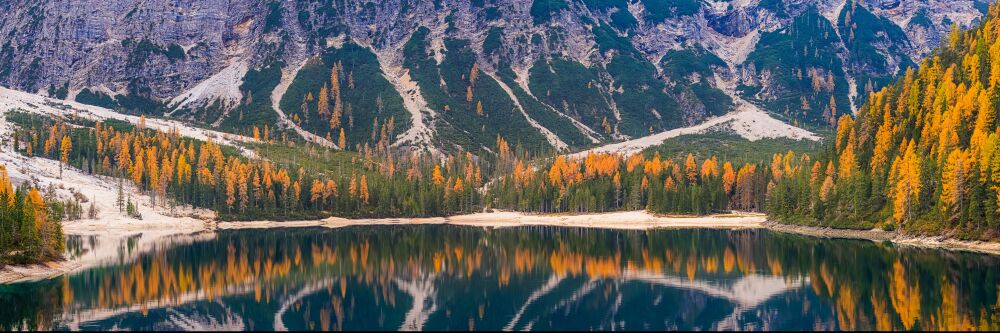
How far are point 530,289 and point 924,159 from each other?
73.0m

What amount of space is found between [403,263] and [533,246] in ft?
92.7

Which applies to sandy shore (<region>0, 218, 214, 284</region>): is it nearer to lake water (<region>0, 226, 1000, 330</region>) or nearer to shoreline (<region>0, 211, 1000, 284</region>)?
shoreline (<region>0, 211, 1000, 284</region>)

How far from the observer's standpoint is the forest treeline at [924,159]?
97.6 meters

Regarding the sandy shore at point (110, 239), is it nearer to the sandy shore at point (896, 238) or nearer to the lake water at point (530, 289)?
the lake water at point (530, 289)

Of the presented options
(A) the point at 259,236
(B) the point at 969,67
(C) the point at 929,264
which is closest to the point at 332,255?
(A) the point at 259,236

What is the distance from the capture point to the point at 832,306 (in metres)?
58.2

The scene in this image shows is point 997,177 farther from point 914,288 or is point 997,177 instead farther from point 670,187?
point 670,187

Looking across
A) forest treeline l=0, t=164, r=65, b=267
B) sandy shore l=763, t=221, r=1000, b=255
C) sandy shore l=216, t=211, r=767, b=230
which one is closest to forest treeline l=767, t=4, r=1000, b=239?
sandy shore l=763, t=221, r=1000, b=255

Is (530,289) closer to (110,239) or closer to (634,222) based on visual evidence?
(110,239)

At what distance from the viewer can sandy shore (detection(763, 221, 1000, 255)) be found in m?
90.9

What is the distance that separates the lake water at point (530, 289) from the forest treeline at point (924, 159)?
9.26m

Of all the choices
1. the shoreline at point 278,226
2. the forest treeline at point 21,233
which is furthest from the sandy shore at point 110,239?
the forest treeline at point 21,233

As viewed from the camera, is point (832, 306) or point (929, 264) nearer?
point (832, 306)

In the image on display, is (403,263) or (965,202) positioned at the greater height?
(965,202)
